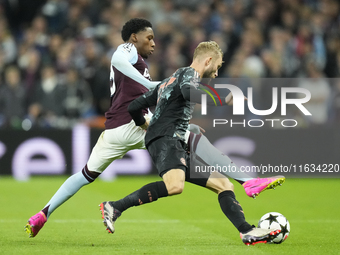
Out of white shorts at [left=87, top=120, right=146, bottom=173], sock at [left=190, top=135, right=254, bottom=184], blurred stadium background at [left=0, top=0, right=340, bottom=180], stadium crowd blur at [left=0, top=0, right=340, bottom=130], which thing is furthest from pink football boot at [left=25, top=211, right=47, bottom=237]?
stadium crowd blur at [left=0, top=0, right=340, bottom=130]

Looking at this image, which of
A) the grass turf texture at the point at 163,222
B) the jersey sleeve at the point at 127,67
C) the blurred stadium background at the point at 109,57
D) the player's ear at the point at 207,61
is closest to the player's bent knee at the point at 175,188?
the grass turf texture at the point at 163,222

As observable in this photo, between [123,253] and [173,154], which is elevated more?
[173,154]

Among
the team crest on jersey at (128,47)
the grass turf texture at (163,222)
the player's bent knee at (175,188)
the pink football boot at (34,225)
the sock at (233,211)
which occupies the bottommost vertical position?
the grass turf texture at (163,222)

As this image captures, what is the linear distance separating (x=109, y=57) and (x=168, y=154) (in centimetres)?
707

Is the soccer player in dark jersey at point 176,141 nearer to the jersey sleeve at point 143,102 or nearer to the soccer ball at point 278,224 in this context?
the jersey sleeve at point 143,102

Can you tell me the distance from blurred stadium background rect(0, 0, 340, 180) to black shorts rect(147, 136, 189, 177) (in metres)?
6.17

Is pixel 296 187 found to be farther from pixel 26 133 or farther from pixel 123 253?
pixel 123 253

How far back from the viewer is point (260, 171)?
11.6 metres

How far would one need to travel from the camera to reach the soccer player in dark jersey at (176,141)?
16.4 ft

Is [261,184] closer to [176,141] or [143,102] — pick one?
[176,141]

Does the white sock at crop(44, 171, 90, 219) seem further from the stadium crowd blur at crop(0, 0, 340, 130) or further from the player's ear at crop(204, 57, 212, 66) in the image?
the stadium crowd blur at crop(0, 0, 340, 130)

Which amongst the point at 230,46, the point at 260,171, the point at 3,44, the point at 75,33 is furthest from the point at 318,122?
the point at 3,44

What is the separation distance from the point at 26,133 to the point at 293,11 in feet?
22.6

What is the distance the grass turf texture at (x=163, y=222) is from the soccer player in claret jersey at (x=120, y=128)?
1.38ft
